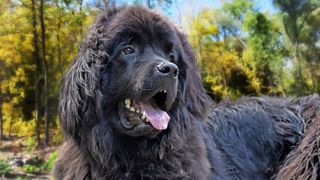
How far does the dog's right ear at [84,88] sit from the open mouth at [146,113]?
208 mm

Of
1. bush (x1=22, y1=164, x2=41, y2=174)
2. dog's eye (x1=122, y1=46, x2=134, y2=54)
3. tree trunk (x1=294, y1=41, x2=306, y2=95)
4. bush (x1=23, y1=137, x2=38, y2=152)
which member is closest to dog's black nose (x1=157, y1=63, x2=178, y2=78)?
dog's eye (x1=122, y1=46, x2=134, y2=54)

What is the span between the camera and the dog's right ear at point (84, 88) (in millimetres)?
3219

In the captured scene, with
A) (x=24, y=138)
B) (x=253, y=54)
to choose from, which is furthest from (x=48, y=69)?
(x=253, y=54)

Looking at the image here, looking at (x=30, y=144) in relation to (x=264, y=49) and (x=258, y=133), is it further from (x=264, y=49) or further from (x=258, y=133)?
(x=264, y=49)

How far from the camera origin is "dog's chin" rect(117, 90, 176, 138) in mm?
3141

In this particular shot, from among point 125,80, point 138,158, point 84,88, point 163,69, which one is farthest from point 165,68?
point 138,158

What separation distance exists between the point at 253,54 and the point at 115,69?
23809mm

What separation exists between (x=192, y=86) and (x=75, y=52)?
1.42 metres

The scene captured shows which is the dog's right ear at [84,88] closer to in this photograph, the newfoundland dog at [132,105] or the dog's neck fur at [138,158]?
the newfoundland dog at [132,105]

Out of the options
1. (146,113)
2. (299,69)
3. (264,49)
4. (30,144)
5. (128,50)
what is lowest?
(30,144)

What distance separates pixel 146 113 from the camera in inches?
125

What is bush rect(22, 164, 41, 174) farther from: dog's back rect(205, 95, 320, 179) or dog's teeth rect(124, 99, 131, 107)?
dog's teeth rect(124, 99, 131, 107)

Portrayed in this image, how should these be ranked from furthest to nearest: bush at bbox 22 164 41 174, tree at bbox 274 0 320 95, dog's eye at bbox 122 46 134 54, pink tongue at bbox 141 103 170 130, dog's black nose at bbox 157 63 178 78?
tree at bbox 274 0 320 95 → bush at bbox 22 164 41 174 → dog's eye at bbox 122 46 134 54 → pink tongue at bbox 141 103 170 130 → dog's black nose at bbox 157 63 178 78

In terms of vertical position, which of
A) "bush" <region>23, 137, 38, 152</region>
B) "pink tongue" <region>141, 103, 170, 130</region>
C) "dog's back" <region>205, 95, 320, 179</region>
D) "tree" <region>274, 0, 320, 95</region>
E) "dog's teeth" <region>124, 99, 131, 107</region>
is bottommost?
"bush" <region>23, 137, 38, 152</region>
